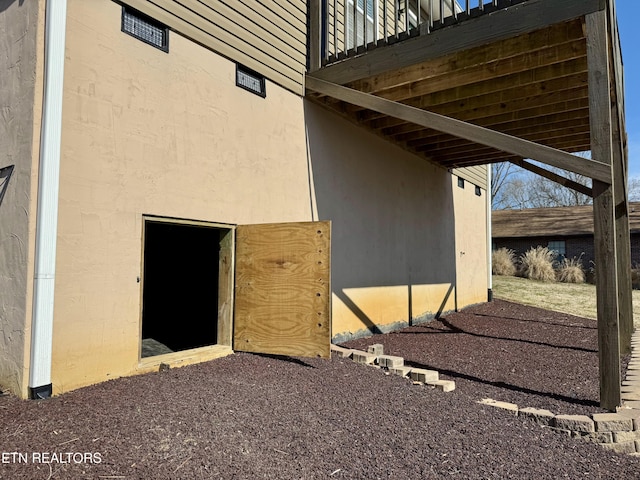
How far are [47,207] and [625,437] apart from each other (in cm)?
469

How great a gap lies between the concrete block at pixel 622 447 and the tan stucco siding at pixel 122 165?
3.97 metres

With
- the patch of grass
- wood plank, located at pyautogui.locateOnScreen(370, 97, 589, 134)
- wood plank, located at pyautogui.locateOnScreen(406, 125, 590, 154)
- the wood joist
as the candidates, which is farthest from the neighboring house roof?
wood plank, located at pyautogui.locateOnScreen(370, 97, 589, 134)

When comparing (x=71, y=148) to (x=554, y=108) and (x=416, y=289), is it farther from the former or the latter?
(x=416, y=289)

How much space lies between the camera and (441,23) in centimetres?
523

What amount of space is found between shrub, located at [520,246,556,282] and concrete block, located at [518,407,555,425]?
14982 mm

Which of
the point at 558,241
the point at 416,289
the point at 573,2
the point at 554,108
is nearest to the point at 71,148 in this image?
the point at 573,2

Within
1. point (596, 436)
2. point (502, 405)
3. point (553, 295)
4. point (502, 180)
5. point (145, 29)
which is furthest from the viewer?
point (502, 180)

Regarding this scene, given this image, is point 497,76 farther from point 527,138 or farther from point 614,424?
point 614,424

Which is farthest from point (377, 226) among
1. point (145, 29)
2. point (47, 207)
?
point (47, 207)

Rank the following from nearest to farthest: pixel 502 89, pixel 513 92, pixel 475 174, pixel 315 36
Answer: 1. pixel 502 89
2. pixel 513 92
3. pixel 315 36
4. pixel 475 174

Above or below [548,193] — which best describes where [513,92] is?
below

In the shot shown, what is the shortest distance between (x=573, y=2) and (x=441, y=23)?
4.63ft

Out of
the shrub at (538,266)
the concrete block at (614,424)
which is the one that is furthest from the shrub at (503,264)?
the concrete block at (614,424)

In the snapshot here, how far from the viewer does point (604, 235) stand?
390 centimetres
